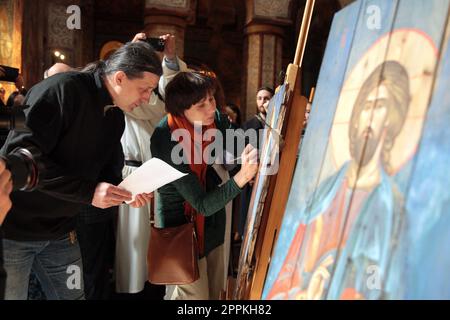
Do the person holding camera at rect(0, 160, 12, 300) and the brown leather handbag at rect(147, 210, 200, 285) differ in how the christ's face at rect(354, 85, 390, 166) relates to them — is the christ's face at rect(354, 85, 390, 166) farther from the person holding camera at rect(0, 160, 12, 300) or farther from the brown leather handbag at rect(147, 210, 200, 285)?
the brown leather handbag at rect(147, 210, 200, 285)

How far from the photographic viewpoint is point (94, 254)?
2.55 m

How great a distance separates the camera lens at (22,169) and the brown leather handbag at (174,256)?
82 cm

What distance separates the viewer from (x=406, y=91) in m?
0.75

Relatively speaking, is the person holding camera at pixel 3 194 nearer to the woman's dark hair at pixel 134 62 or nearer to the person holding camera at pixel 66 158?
the person holding camera at pixel 66 158

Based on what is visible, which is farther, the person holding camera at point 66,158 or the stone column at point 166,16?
the stone column at point 166,16

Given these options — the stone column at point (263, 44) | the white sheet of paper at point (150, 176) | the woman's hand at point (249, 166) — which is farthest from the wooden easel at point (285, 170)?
the stone column at point (263, 44)

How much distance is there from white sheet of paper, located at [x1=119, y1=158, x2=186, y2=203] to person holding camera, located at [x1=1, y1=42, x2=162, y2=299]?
37 millimetres

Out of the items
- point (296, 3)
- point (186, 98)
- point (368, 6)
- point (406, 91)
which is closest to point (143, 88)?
point (186, 98)

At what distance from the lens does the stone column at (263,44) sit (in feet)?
21.9

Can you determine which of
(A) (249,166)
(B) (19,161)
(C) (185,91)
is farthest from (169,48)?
(B) (19,161)

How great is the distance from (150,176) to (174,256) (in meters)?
0.42

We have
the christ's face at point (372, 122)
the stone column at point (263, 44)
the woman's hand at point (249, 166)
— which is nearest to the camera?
the christ's face at point (372, 122)
